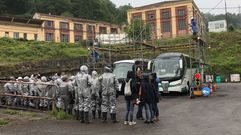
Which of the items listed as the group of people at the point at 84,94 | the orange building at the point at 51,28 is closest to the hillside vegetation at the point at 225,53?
the orange building at the point at 51,28

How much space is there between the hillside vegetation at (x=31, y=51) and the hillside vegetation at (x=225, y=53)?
15857 millimetres

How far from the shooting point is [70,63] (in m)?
34.4

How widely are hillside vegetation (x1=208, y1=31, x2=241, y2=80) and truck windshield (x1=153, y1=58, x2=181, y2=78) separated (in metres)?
18.4

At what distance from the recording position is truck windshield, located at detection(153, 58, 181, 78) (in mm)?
26025

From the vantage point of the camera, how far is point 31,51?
39.6m

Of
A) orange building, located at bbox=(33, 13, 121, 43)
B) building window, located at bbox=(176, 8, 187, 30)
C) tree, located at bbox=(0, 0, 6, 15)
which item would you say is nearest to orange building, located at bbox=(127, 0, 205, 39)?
building window, located at bbox=(176, 8, 187, 30)

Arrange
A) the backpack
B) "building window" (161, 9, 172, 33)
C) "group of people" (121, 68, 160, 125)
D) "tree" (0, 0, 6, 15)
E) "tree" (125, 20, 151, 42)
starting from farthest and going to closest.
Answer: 1. "building window" (161, 9, 172, 33)
2. "tree" (0, 0, 6, 15)
3. "tree" (125, 20, 151, 42)
4. "group of people" (121, 68, 160, 125)
5. the backpack

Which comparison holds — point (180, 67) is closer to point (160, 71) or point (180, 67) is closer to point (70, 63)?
point (160, 71)

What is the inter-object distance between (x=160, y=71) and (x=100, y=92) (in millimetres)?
12528

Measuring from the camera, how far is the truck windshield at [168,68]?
26025mm

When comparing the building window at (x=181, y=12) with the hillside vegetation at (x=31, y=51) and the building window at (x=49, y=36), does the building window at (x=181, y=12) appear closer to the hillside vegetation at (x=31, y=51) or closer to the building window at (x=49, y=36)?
the building window at (x=49, y=36)

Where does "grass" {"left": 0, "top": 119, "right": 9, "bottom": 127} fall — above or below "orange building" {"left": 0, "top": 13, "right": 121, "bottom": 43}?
below

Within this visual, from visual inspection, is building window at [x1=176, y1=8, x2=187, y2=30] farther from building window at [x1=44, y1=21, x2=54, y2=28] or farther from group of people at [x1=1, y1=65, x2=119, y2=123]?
group of people at [x1=1, y1=65, x2=119, y2=123]

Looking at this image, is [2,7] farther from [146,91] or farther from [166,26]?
[146,91]
